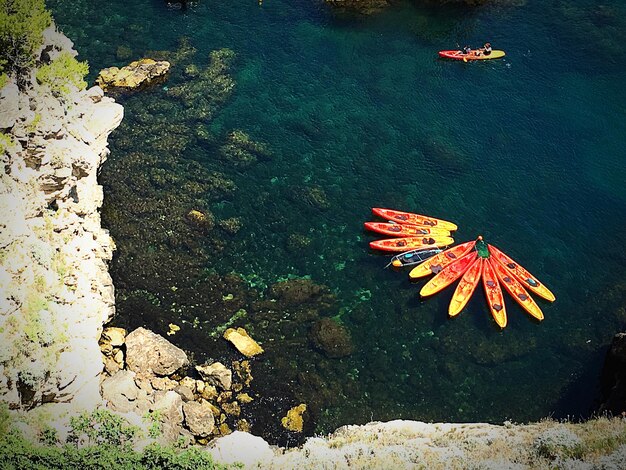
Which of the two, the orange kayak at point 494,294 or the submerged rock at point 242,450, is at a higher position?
the orange kayak at point 494,294

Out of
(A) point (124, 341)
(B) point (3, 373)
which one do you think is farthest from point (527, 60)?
(B) point (3, 373)

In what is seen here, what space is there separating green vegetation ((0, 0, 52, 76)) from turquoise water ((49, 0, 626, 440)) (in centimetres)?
860

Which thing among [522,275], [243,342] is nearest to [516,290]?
[522,275]

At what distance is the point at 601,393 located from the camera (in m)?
30.6

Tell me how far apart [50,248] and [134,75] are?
2099cm

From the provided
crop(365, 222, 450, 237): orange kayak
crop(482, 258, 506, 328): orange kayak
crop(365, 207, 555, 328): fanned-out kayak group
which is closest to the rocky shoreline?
crop(482, 258, 506, 328): orange kayak

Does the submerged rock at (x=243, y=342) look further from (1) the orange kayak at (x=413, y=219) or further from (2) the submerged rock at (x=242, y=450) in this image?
(1) the orange kayak at (x=413, y=219)

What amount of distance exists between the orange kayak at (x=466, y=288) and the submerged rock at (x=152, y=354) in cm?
1522

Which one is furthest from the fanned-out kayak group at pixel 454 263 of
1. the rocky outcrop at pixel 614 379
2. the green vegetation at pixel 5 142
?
the green vegetation at pixel 5 142

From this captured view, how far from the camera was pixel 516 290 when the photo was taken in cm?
3450

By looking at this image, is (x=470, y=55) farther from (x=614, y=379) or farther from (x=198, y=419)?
(x=198, y=419)

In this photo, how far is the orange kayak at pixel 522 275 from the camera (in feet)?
114

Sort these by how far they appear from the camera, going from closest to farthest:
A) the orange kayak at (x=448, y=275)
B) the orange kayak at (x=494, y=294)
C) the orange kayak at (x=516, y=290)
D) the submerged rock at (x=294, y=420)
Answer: the submerged rock at (x=294, y=420), the orange kayak at (x=494, y=294), the orange kayak at (x=516, y=290), the orange kayak at (x=448, y=275)

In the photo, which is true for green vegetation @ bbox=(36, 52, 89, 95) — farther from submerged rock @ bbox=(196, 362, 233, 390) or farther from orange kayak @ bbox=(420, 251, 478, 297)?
orange kayak @ bbox=(420, 251, 478, 297)
